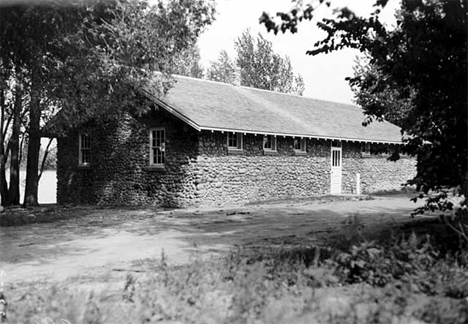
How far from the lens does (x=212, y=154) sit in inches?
838

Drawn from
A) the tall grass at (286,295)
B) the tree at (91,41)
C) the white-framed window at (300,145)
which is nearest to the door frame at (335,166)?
the white-framed window at (300,145)

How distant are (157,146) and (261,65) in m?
43.1

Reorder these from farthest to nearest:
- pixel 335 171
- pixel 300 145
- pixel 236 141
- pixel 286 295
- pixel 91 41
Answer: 1. pixel 335 171
2. pixel 300 145
3. pixel 236 141
4. pixel 91 41
5. pixel 286 295

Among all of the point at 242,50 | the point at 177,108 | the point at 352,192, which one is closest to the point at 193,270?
the point at 177,108

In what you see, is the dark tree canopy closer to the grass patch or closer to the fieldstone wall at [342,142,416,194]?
the grass patch

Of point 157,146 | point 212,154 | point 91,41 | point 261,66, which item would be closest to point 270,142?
point 212,154

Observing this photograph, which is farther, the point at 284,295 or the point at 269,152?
the point at 269,152

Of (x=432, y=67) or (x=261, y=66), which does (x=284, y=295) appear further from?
(x=261, y=66)

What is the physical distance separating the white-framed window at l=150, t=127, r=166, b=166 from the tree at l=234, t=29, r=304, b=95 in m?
41.8

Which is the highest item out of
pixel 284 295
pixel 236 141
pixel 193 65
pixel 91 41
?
pixel 193 65

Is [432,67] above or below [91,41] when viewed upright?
below

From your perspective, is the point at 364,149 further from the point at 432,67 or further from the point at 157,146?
the point at 432,67

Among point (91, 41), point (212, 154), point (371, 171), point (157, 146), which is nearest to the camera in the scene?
point (91, 41)

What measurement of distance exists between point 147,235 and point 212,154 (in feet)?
30.6
